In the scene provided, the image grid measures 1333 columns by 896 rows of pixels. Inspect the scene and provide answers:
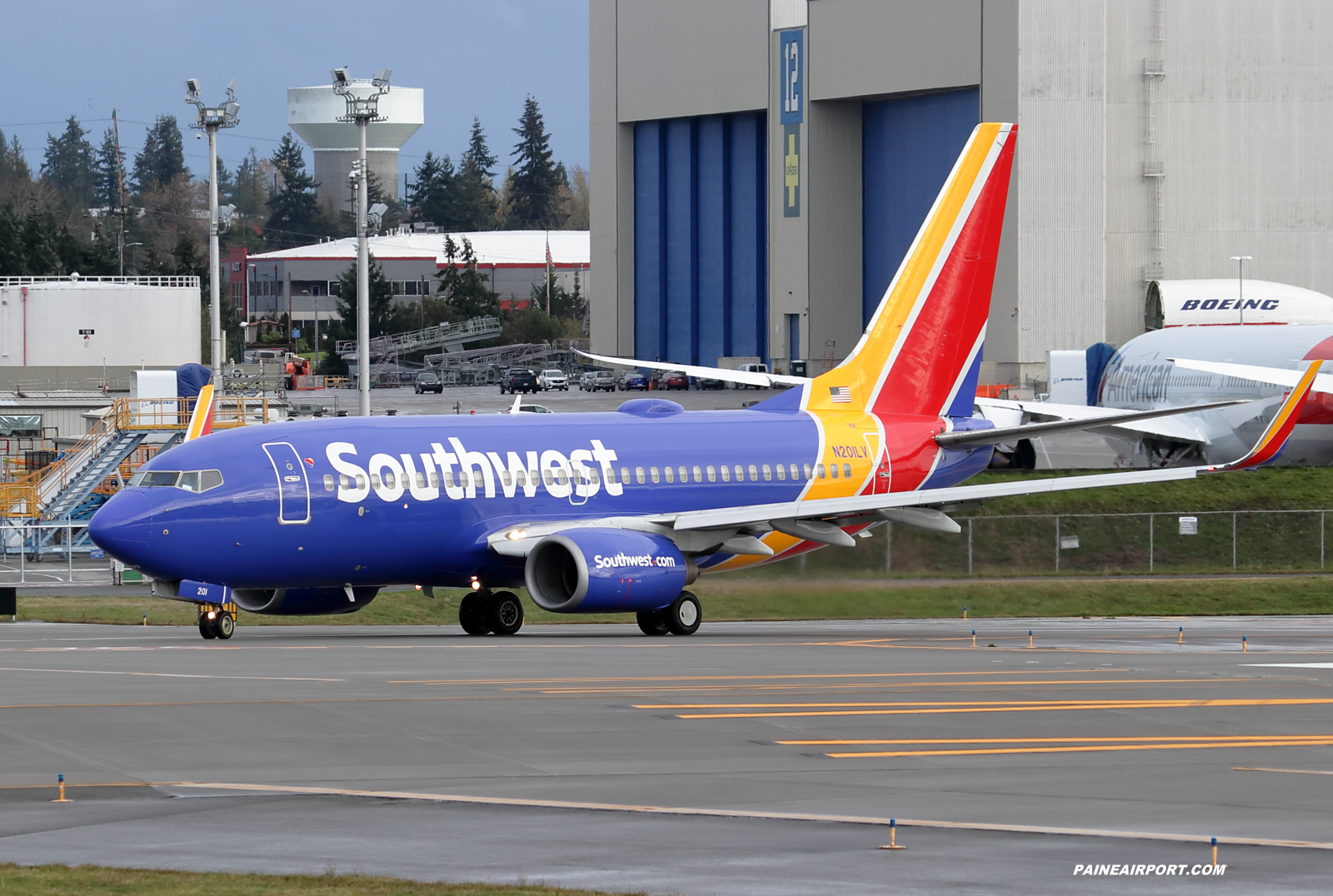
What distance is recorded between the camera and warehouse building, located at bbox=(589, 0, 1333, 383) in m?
103

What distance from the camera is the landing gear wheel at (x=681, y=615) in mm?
35938

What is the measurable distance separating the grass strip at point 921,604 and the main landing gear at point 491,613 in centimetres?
613

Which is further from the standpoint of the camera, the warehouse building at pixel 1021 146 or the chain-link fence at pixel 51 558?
the warehouse building at pixel 1021 146

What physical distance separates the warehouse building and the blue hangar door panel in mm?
166

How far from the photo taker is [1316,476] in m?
62.9

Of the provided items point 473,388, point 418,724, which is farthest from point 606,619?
point 473,388

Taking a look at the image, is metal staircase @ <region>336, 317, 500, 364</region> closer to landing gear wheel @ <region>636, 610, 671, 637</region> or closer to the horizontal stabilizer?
the horizontal stabilizer

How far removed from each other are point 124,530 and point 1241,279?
7753 cm

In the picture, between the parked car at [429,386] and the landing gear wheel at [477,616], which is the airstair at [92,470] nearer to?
the landing gear wheel at [477,616]

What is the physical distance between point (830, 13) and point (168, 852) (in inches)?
4160

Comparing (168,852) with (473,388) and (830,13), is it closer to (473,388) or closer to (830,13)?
(830,13)

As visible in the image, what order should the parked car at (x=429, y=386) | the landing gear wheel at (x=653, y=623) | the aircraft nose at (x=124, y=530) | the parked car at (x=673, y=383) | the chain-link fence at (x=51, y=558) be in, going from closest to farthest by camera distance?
the aircraft nose at (x=124, y=530)
the landing gear wheel at (x=653, y=623)
the chain-link fence at (x=51, y=558)
the parked car at (x=429, y=386)
the parked car at (x=673, y=383)
